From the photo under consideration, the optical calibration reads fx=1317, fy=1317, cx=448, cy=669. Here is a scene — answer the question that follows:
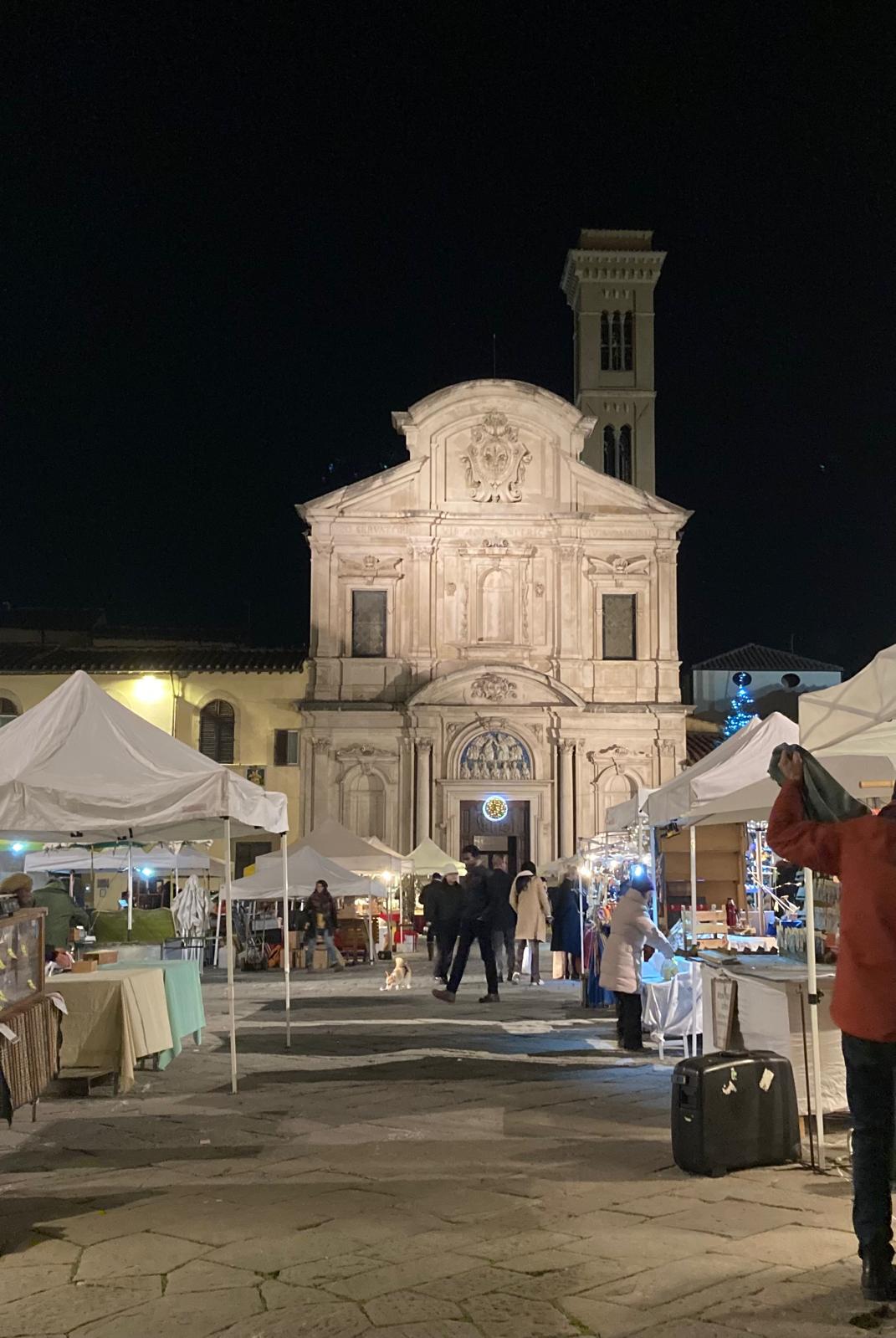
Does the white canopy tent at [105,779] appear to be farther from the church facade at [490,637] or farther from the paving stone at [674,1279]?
the church facade at [490,637]

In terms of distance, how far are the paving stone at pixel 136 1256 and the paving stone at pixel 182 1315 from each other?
366 millimetres

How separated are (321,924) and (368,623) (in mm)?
12594

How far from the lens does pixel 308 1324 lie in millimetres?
4414

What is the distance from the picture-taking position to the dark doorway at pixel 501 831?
1286 inches

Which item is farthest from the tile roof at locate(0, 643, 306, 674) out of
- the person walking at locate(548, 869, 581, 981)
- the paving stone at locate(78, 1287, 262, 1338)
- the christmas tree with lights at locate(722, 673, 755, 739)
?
the paving stone at locate(78, 1287, 262, 1338)

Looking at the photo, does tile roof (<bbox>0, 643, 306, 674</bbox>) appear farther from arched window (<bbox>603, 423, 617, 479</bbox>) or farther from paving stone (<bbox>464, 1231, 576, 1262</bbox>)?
paving stone (<bbox>464, 1231, 576, 1262</bbox>)

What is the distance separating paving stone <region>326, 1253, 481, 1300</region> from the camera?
15.6 feet

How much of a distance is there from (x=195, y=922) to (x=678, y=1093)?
20.6 metres

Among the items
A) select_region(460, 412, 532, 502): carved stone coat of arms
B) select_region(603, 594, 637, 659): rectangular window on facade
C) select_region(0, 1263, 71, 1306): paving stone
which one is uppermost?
select_region(460, 412, 532, 502): carved stone coat of arms

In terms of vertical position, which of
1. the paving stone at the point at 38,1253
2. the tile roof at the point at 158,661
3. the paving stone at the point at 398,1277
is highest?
the tile roof at the point at 158,661

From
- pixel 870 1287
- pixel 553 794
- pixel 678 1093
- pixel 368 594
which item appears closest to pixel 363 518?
pixel 368 594

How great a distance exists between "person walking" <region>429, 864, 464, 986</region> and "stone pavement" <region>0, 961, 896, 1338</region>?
19.7 feet

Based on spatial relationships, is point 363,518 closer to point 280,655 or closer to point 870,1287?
point 280,655

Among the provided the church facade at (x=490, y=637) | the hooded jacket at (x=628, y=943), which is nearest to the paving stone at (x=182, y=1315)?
the hooded jacket at (x=628, y=943)
